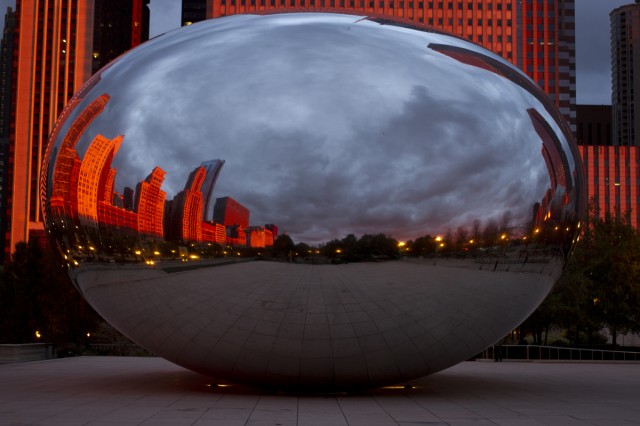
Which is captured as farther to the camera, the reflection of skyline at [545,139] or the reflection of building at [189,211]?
the reflection of skyline at [545,139]

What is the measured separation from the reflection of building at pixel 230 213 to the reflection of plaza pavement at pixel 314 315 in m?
0.60

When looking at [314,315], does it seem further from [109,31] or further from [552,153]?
[109,31]

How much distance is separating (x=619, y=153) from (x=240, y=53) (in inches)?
5585

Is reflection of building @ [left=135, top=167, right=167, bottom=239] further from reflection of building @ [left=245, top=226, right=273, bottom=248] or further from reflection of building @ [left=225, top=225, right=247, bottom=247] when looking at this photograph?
reflection of building @ [left=245, top=226, right=273, bottom=248]

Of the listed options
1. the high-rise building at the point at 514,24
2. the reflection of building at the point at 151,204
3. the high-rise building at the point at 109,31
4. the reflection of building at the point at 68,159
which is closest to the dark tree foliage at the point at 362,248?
the reflection of building at the point at 151,204

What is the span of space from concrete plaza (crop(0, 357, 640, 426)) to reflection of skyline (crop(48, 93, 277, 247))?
88.3 inches

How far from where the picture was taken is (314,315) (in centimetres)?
998

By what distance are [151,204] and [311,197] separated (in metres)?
2.13

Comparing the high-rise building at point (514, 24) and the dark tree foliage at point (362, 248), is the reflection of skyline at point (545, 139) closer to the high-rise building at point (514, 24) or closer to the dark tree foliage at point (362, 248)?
the dark tree foliage at point (362, 248)

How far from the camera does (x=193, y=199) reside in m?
9.89

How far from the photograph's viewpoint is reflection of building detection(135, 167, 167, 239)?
10078 mm

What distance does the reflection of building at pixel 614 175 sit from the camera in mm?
139000

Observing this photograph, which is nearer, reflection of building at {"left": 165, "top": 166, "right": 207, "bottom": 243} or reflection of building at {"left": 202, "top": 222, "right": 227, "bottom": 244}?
reflection of building at {"left": 165, "top": 166, "right": 207, "bottom": 243}

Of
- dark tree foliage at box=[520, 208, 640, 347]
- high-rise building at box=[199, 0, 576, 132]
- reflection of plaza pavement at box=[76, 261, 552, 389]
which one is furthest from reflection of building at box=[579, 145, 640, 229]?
reflection of plaza pavement at box=[76, 261, 552, 389]
